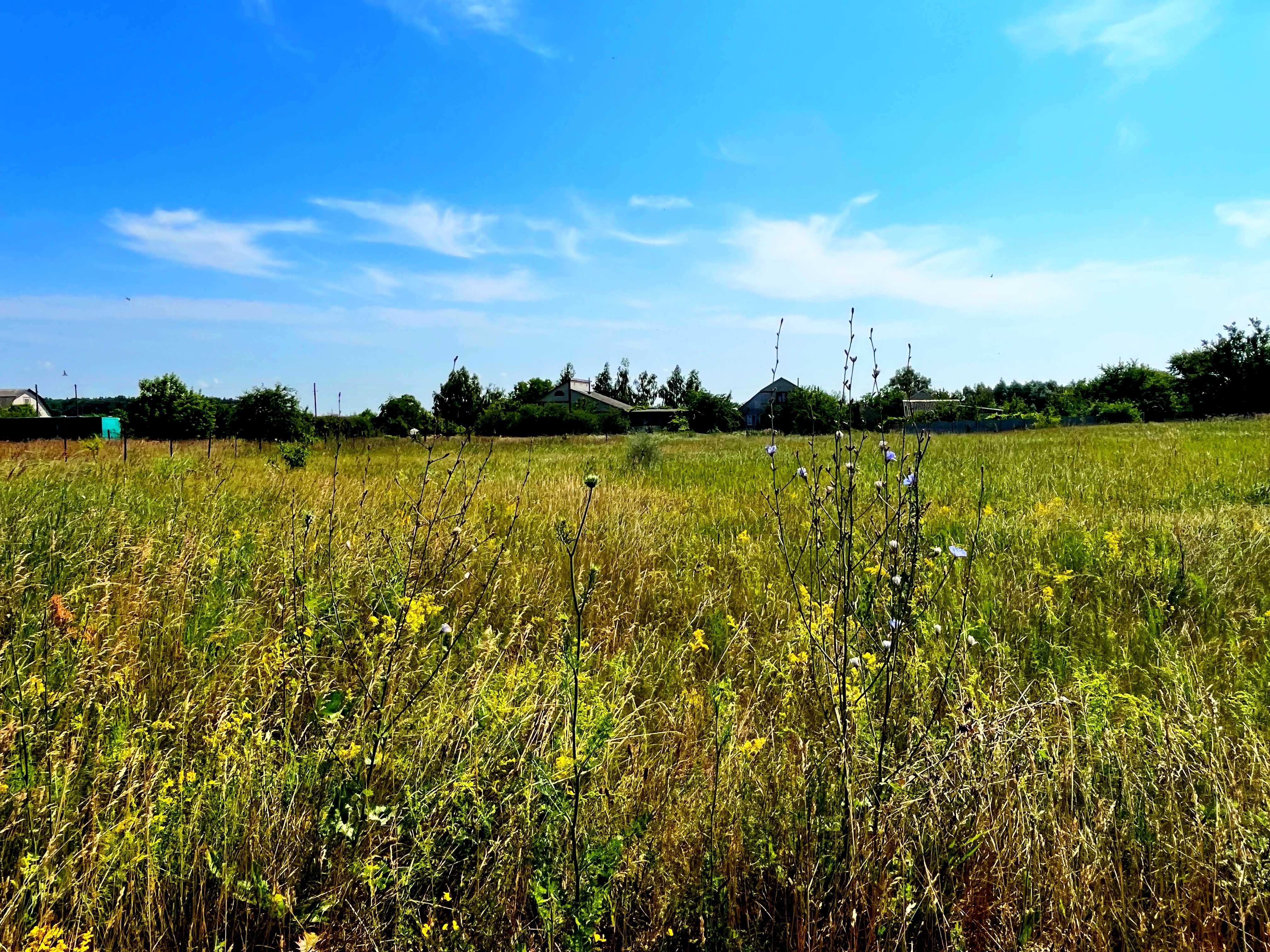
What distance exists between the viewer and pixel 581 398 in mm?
78750

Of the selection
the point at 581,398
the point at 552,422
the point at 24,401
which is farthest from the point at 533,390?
the point at 24,401

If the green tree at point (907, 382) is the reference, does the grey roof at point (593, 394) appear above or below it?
above

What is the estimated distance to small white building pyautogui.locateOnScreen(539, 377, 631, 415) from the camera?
74.4 meters

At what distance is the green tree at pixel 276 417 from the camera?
29.1m

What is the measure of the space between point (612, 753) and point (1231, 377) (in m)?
72.7

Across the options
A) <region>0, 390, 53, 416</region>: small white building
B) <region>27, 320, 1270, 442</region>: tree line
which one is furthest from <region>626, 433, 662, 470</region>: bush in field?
<region>0, 390, 53, 416</region>: small white building

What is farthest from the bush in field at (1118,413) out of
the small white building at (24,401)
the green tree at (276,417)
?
the small white building at (24,401)

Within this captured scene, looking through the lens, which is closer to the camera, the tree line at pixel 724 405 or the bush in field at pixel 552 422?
the tree line at pixel 724 405

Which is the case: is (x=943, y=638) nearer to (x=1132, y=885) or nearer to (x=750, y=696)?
(x=750, y=696)

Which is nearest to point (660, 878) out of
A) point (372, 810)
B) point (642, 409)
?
point (372, 810)

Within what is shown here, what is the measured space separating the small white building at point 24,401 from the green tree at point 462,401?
8282 centimetres

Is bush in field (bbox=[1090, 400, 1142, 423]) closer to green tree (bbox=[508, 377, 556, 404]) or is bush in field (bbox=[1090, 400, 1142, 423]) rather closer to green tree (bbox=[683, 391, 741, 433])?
green tree (bbox=[683, 391, 741, 433])

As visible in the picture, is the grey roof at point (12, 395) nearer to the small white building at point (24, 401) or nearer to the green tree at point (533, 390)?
the small white building at point (24, 401)

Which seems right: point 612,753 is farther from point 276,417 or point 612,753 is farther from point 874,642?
point 276,417
